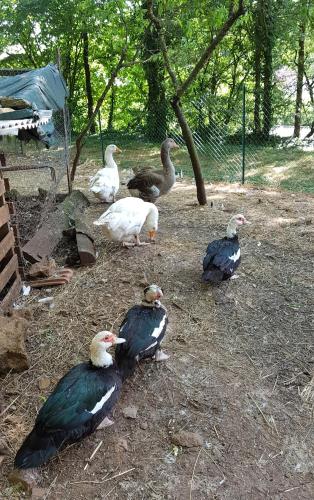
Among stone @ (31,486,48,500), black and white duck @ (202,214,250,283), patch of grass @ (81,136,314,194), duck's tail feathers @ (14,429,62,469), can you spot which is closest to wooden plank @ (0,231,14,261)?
black and white duck @ (202,214,250,283)

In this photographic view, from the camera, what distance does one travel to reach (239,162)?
1149cm

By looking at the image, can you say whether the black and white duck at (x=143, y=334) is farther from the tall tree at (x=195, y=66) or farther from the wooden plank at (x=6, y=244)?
the tall tree at (x=195, y=66)

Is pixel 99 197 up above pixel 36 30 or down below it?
below

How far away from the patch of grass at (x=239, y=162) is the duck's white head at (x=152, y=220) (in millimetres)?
4233

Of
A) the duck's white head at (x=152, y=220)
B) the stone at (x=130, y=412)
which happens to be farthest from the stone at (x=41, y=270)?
the stone at (x=130, y=412)

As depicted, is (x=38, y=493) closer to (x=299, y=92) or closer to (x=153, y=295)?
(x=153, y=295)

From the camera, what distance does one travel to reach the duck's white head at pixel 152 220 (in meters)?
5.50

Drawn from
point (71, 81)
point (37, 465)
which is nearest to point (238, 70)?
point (71, 81)

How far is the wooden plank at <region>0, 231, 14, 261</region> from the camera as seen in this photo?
4.14 metres

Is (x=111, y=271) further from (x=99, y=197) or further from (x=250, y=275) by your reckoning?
(x=99, y=197)

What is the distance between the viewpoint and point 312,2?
16.4 ft

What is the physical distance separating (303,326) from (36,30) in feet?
56.5

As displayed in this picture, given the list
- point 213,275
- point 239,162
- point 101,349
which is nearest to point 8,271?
point 101,349

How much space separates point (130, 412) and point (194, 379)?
0.57 m
